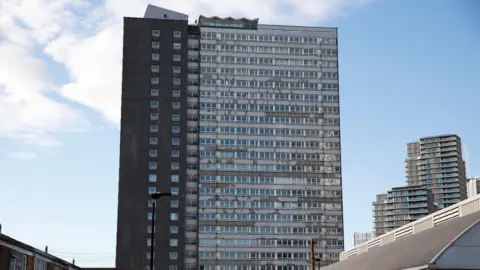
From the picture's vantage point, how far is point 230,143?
180m

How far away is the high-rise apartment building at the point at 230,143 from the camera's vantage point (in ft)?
566

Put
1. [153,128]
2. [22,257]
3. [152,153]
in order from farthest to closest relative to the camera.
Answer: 1. [153,128]
2. [152,153]
3. [22,257]

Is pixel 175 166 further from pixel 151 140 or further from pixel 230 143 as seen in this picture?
pixel 230 143

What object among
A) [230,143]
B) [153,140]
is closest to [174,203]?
[153,140]

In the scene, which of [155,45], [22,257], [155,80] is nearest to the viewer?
[22,257]

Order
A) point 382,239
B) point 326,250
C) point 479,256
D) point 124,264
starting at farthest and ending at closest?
1. point 326,250
2. point 124,264
3. point 382,239
4. point 479,256

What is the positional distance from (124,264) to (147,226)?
997 cm

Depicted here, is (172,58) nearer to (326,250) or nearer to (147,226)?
(147,226)

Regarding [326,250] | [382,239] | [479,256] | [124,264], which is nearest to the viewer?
[479,256]

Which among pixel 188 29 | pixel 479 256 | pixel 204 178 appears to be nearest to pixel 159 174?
pixel 204 178

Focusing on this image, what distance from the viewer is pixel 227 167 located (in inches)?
7042

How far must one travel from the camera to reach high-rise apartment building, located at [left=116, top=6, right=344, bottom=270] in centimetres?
17238

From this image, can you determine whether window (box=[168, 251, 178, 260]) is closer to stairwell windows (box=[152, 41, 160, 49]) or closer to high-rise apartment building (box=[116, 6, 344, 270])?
high-rise apartment building (box=[116, 6, 344, 270])

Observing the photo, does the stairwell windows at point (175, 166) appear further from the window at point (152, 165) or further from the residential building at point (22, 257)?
the residential building at point (22, 257)
